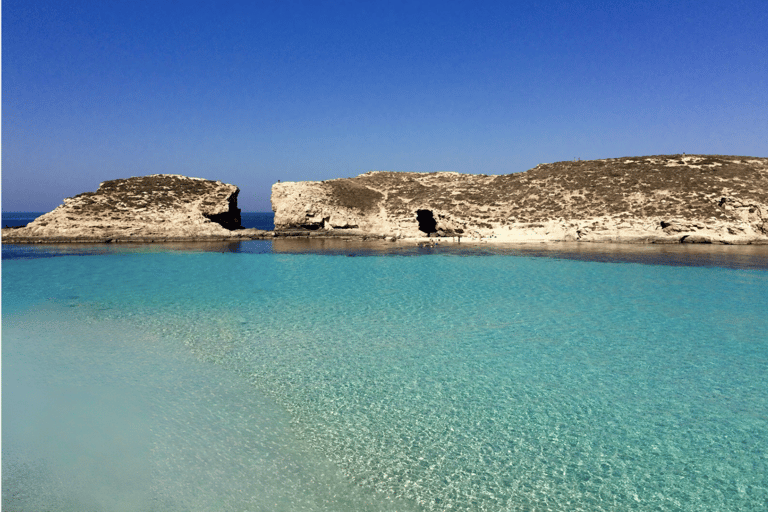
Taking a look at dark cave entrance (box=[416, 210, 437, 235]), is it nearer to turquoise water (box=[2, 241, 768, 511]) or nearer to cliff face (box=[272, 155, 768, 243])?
cliff face (box=[272, 155, 768, 243])

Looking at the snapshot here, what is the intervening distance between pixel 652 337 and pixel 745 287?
373 inches

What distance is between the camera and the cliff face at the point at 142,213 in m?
46.0

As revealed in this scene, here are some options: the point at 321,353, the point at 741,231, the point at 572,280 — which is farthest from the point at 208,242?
the point at 741,231

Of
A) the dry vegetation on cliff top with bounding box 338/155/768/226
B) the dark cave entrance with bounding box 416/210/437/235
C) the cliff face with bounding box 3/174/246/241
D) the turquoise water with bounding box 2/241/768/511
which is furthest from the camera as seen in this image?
the dark cave entrance with bounding box 416/210/437/235

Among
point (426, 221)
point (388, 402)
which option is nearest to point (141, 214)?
point (426, 221)

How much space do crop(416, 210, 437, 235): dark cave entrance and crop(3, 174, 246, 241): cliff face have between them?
2051 centimetres

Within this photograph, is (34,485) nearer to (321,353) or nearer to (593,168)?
(321,353)

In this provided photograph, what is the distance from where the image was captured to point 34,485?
17.2 feet

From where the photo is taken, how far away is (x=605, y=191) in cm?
4344

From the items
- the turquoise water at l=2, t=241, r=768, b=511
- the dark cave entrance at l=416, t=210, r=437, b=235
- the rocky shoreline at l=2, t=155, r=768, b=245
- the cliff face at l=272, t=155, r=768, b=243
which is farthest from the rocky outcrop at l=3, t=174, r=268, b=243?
the turquoise water at l=2, t=241, r=768, b=511

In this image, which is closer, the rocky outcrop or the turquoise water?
the turquoise water

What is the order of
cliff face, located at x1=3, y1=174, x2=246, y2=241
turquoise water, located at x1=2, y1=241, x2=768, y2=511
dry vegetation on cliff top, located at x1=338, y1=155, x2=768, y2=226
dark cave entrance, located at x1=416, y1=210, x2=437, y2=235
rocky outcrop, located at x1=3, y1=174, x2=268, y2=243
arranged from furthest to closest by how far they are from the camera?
dark cave entrance, located at x1=416, y1=210, x2=437, y2=235 → cliff face, located at x1=3, y1=174, x2=246, y2=241 → rocky outcrop, located at x1=3, y1=174, x2=268, y2=243 → dry vegetation on cliff top, located at x1=338, y1=155, x2=768, y2=226 → turquoise water, located at x1=2, y1=241, x2=768, y2=511

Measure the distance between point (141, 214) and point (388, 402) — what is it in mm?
48000

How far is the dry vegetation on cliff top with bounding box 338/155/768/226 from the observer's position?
3956 cm
